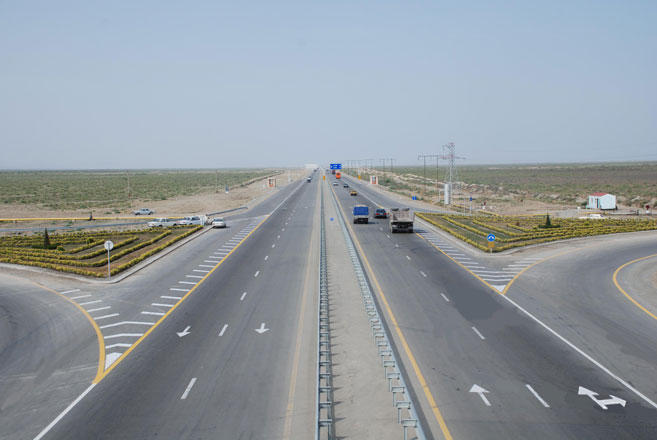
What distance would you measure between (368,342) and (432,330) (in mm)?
3754

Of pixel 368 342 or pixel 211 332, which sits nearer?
pixel 368 342

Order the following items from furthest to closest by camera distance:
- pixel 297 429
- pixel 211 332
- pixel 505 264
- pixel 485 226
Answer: pixel 485 226, pixel 505 264, pixel 211 332, pixel 297 429

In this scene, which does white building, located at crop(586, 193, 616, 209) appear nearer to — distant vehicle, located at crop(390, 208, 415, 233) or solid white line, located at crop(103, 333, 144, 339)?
distant vehicle, located at crop(390, 208, 415, 233)

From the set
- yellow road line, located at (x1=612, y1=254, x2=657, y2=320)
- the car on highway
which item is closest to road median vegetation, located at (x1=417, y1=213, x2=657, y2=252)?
yellow road line, located at (x1=612, y1=254, x2=657, y2=320)

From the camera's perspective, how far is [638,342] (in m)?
21.3

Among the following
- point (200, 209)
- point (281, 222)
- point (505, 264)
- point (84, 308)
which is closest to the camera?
point (84, 308)

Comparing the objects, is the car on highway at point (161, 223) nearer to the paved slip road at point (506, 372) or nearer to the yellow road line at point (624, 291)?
the paved slip road at point (506, 372)

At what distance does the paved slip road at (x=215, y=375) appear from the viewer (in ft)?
46.0

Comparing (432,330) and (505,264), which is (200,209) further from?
(432,330)

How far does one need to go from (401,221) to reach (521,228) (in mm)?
15545

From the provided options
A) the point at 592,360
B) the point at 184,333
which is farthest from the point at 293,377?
the point at 592,360

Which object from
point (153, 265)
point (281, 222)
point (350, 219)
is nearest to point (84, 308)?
point (153, 265)

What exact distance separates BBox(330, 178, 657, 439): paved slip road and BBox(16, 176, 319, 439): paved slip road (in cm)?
465

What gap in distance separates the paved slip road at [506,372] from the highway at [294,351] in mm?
65
